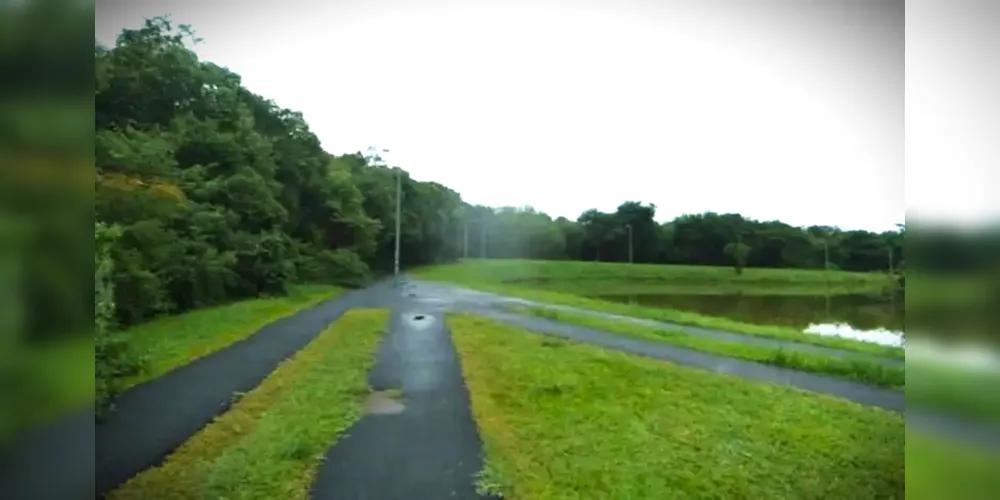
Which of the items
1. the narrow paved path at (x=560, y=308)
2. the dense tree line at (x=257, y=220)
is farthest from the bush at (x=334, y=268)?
the narrow paved path at (x=560, y=308)

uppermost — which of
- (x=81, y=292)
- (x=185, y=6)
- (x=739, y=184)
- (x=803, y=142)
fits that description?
(x=185, y=6)

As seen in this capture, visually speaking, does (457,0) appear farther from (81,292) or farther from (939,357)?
(939,357)

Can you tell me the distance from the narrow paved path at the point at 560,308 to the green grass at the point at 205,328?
37 centimetres

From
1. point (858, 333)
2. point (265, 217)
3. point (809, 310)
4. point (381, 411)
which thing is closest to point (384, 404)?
point (381, 411)

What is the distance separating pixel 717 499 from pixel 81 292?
2.23m

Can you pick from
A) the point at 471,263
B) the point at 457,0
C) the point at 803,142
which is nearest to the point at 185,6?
the point at 457,0

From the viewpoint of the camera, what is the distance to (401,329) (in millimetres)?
2895

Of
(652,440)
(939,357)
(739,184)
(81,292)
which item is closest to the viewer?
(81,292)

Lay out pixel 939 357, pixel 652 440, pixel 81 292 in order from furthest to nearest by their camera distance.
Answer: pixel 939 357
pixel 652 440
pixel 81 292

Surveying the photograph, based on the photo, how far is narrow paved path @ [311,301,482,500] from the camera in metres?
2.37

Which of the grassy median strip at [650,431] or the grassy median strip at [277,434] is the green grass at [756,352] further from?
the grassy median strip at [277,434]

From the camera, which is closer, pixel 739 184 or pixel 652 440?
pixel 652 440

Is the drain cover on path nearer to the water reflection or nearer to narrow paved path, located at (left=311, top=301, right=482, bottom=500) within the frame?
narrow paved path, located at (left=311, top=301, right=482, bottom=500)

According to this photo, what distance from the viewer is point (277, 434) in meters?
2.44
